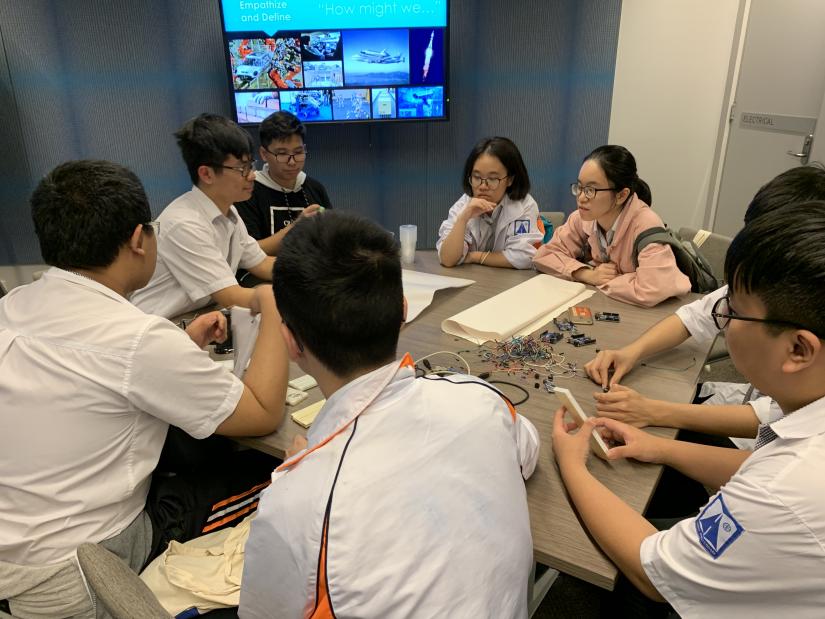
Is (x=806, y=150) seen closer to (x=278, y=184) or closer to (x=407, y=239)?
(x=407, y=239)

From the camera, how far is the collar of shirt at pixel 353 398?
89cm

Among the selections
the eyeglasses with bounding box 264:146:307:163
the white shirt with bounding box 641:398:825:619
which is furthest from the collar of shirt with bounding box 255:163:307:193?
the white shirt with bounding box 641:398:825:619

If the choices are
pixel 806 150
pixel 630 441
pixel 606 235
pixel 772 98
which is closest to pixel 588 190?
pixel 606 235

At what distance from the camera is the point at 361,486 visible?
796 mm

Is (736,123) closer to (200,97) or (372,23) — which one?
(372,23)

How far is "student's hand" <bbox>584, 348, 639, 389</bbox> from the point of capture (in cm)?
158

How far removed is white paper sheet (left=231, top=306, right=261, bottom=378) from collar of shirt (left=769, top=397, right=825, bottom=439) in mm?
1173

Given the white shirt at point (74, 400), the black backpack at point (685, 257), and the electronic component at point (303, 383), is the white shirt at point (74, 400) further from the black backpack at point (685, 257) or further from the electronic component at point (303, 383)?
the black backpack at point (685, 257)

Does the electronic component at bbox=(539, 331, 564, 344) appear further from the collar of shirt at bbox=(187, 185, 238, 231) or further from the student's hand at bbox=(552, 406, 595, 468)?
the collar of shirt at bbox=(187, 185, 238, 231)

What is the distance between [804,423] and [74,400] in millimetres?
1275

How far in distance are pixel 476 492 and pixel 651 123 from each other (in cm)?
420

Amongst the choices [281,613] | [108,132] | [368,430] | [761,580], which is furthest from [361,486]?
[108,132]

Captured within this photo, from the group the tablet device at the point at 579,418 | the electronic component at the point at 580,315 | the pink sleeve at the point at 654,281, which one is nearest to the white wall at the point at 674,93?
the pink sleeve at the point at 654,281

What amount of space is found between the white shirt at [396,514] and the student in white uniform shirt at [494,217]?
1.79 meters
